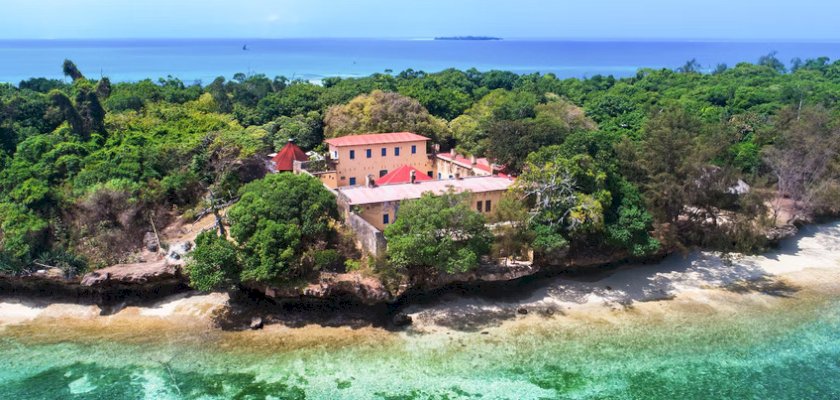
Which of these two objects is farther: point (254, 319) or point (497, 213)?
point (497, 213)

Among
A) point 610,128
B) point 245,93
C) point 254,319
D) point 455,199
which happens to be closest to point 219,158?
point 254,319

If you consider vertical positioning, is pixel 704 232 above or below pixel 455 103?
below

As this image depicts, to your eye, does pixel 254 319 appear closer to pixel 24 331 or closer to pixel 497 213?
pixel 24 331

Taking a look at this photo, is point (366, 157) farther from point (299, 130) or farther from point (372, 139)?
point (299, 130)

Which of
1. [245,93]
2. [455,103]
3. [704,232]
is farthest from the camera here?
[245,93]

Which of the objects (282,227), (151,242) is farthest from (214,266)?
(151,242)

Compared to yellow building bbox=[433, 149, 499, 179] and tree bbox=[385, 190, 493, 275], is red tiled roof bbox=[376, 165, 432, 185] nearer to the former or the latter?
yellow building bbox=[433, 149, 499, 179]
